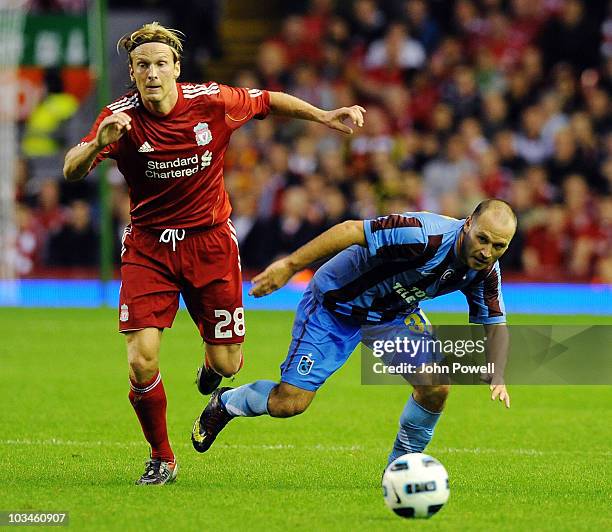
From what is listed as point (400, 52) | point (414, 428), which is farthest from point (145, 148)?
point (400, 52)

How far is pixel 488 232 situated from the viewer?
659cm

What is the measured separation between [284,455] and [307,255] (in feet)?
7.52

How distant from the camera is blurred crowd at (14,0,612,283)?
58.1ft

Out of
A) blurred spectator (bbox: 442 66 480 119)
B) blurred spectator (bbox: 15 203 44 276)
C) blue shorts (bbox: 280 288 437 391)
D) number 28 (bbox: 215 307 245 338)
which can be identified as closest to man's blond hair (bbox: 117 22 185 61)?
number 28 (bbox: 215 307 245 338)

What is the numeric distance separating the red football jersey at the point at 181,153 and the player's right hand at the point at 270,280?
135 centimetres

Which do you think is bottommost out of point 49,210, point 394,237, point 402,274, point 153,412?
point 49,210

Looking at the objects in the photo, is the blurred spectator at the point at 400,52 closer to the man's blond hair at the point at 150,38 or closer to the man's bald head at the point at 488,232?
the man's blond hair at the point at 150,38

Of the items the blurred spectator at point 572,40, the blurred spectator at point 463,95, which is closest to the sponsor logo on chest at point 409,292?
the blurred spectator at point 463,95

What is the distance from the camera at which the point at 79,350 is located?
13703 mm

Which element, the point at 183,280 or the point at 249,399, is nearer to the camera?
the point at 249,399

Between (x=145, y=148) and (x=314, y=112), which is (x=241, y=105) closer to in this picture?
(x=314, y=112)

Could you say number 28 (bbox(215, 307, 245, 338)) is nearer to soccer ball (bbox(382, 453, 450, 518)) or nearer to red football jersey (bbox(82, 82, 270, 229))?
red football jersey (bbox(82, 82, 270, 229))

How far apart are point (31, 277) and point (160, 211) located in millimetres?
11775

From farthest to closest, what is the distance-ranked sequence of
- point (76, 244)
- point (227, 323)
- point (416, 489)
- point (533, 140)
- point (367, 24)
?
point (367, 24) < point (76, 244) < point (533, 140) < point (227, 323) < point (416, 489)
